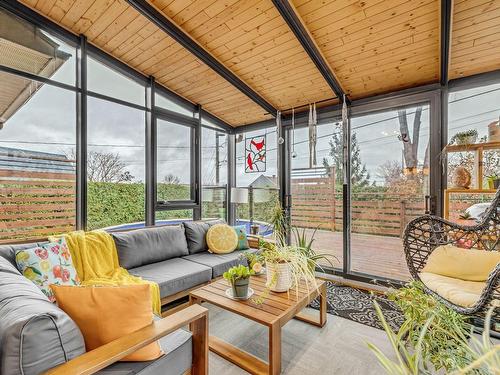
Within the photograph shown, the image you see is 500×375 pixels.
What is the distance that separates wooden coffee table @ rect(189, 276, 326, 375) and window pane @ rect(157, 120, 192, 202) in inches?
79.1

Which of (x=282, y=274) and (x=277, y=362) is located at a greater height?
(x=282, y=274)

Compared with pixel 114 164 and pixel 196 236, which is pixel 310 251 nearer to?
pixel 196 236

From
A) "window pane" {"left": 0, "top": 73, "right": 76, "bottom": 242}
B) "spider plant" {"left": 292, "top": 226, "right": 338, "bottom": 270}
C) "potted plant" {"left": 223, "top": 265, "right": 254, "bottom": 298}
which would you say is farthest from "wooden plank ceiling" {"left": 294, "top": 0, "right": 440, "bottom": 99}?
"window pane" {"left": 0, "top": 73, "right": 76, "bottom": 242}

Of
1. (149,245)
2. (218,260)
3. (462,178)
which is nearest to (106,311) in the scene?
(149,245)

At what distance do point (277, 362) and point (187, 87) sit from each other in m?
3.56

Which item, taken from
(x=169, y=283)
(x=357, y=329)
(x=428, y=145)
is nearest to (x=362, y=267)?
(x=357, y=329)

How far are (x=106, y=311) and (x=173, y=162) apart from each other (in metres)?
3.12

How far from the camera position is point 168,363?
134 centimetres

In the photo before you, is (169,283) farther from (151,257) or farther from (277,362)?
(277,362)

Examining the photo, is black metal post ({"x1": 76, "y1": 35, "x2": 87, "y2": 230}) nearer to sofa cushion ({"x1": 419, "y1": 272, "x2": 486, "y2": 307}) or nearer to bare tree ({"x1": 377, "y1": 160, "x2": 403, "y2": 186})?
sofa cushion ({"x1": 419, "y1": 272, "x2": 486, "y2": 307})

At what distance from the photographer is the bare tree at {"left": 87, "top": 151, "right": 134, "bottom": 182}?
10.7 ft

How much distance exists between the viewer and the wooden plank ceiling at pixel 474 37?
2.16 meters

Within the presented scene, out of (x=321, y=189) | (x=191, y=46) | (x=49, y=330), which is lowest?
(x=49, y=330)

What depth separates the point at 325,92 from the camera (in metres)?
3.61
